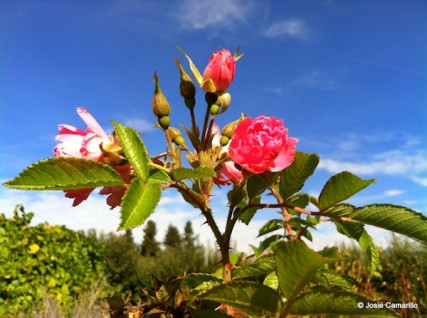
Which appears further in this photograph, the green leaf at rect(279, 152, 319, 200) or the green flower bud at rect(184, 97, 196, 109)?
the green flower bud at rect(184, 97, 196, 109)

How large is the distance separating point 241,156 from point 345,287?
1.41ft

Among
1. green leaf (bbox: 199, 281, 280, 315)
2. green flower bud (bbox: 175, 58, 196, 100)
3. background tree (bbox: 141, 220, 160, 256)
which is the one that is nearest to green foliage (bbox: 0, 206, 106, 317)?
green flower bud (bbox: 175, 58, 196, 100)

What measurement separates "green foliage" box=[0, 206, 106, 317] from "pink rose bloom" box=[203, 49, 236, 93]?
14.1 ft

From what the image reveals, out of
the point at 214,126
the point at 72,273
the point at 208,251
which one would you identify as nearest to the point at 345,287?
the point at 214,126

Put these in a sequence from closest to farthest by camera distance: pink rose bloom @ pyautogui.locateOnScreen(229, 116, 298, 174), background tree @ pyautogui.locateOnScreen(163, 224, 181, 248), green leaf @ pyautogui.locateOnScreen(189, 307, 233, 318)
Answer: green leaf @ pyautogui.locateOnScreen(189, 307, 233, 318), pink rose bloom @ pyautogui.locateOnScreen(229, 116, 298, 174), background tree @ pyautogui.locateOnScreen(163, 224, 181, 248)

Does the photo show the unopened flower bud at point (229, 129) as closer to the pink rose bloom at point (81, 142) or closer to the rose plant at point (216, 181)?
the rose plant at point (216, 181)

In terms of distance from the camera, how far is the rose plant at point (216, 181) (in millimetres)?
726

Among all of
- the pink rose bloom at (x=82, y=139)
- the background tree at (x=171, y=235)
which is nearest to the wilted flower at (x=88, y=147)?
the pink rose bloom at (x=82, y=139)

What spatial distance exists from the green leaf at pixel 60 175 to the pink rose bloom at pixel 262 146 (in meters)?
0.25

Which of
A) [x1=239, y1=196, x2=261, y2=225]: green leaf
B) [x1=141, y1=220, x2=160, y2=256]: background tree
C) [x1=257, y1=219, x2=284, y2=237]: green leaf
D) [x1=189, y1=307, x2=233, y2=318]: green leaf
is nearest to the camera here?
[x1=189, y1=307, x2=233, y2=318]: green leaf

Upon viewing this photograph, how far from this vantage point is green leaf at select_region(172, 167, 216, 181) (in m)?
0.78

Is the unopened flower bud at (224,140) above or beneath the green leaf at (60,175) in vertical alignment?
above

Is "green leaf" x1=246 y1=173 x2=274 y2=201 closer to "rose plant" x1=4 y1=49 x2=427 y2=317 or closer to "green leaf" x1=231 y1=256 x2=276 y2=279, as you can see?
"rose plant" x1=4 y1=49 x2=427 y2=317

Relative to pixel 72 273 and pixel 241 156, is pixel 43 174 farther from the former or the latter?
pixel 72 273
